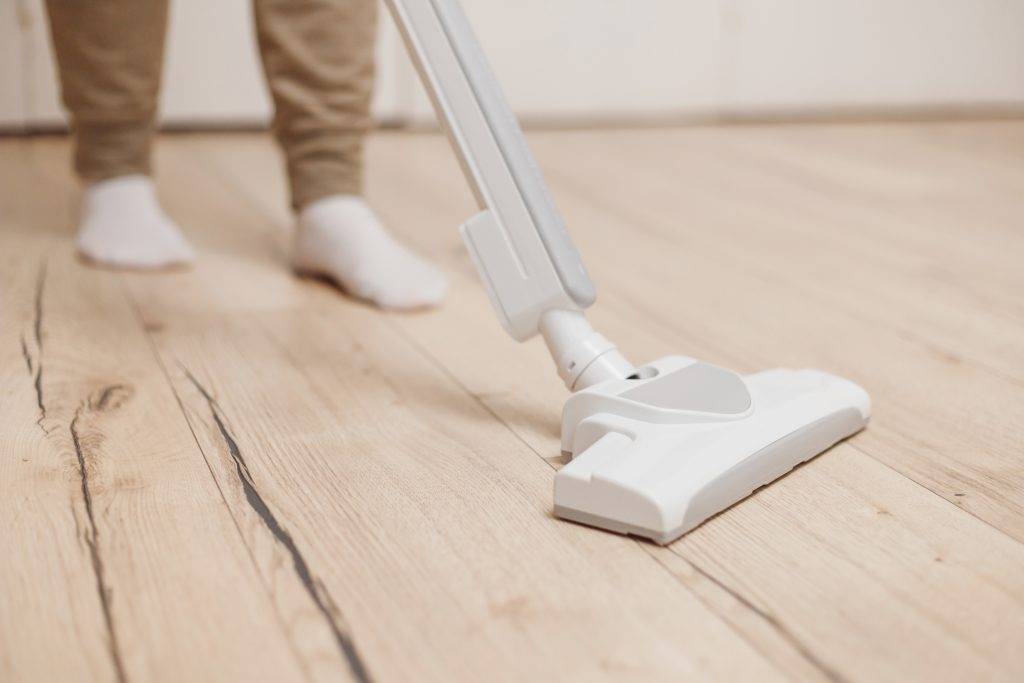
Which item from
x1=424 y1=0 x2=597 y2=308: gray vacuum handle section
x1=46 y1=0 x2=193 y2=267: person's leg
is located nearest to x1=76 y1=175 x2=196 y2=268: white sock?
x1=46 y1=0 x2=193 y2=267: person's leg

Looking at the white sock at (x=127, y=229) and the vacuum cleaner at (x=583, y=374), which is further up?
the vacuum cleaner at (x=583, y=374)

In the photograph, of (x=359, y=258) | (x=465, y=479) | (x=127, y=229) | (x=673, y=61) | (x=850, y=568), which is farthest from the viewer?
(x=673, y=61)

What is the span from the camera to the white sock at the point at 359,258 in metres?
1.20

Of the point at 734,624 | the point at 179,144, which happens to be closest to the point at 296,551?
the point at 734,624

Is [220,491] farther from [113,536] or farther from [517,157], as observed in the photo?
[517,157]

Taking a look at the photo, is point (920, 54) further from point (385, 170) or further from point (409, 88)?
point (385, 170)

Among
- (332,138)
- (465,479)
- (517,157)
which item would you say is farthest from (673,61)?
(465,479)

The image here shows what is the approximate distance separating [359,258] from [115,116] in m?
0.40

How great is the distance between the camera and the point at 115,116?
1412mm

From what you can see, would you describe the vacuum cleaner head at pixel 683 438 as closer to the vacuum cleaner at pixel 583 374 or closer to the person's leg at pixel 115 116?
the vacuum cleaner at pixel 583 374

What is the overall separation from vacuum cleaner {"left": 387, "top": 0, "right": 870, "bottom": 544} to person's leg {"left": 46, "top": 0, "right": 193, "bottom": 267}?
0.61m

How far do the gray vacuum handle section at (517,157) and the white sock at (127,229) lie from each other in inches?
25.4

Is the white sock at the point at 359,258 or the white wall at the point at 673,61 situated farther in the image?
the white wall at the point at 673,61

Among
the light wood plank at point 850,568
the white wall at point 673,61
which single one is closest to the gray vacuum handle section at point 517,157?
the light wood plank at point 850,568
